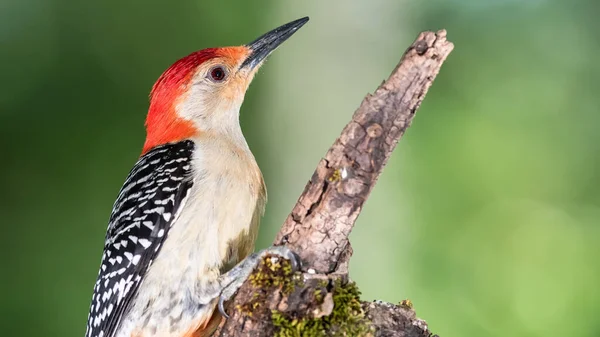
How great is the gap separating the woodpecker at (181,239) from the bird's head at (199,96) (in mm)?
71

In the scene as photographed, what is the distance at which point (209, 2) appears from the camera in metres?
5.94

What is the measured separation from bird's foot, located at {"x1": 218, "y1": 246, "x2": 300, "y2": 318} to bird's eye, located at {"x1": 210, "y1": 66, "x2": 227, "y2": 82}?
4.25 feet

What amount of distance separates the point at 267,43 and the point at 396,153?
9.25 ft

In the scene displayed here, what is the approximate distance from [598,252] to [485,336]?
1.21 m

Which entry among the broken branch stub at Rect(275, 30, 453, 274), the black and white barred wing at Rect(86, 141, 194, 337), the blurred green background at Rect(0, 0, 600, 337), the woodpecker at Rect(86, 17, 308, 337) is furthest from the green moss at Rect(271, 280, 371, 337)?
the blurred green background at Rect(0, 0, 600, 337)

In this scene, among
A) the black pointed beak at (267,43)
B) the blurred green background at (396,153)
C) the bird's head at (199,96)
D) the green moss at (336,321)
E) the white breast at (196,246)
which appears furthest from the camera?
the blurred green background at (396,153)

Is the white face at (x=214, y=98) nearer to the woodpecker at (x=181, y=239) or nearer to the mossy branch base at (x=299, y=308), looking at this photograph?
the woodpecker at (x=181, y=239)

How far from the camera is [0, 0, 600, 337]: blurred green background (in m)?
5.36

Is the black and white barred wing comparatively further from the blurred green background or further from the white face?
the blurred green background

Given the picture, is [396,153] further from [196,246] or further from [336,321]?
[336,321]

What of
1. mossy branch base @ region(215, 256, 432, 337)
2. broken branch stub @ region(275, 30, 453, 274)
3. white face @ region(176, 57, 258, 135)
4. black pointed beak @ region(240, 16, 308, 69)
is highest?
black pointed beak @ region(240, 16, 308, 69)

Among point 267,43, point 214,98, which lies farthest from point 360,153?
point 267,43

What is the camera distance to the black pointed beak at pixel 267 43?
3719 mm

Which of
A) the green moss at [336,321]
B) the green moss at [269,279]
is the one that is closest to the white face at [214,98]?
the green moss at [269,279]
